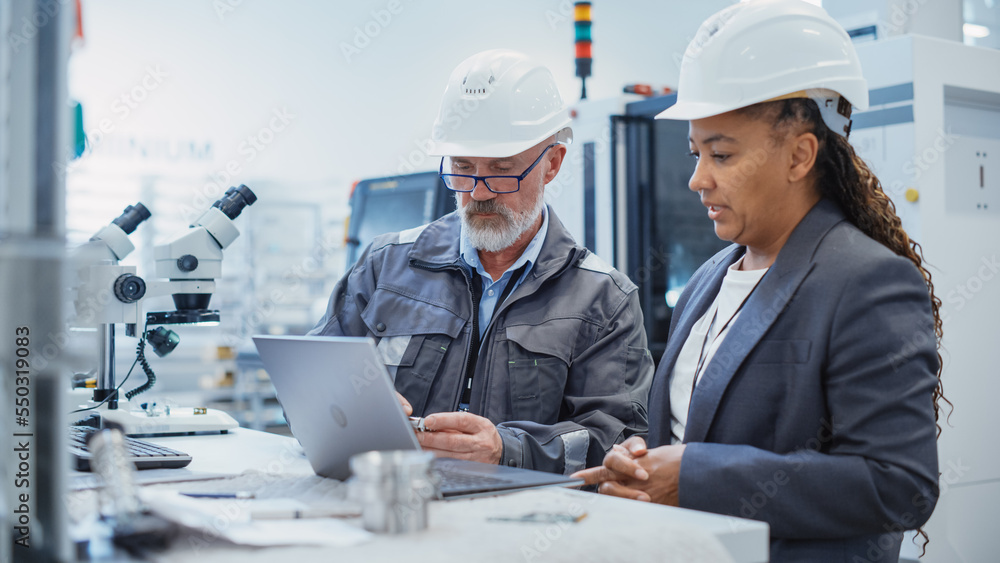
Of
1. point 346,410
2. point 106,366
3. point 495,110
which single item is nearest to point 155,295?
point 106,366

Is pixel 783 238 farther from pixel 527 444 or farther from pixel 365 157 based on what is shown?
pixel 365 157

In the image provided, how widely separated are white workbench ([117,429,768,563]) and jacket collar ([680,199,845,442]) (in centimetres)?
29

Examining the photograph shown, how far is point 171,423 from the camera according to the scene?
1889mm

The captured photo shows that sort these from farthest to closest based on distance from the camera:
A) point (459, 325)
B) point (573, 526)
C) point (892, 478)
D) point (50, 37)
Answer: point (459, 325)
point (892, 478)
point (573, 526)
point (50, 37)

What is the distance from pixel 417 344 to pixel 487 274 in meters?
0.23

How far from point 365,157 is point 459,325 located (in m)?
4.38

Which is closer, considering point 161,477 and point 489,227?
point 161,477

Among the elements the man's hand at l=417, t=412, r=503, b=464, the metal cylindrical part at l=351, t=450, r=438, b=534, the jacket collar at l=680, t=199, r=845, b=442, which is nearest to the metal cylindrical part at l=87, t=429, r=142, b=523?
the metal cylindrical part at l=351, t=450, r=438, b=534

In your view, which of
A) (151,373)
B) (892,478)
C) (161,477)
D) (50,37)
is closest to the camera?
(50,37)

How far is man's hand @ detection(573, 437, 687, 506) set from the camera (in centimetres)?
127

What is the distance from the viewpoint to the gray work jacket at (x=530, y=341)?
71.2 inches

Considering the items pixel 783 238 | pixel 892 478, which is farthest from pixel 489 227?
pixel 892 478

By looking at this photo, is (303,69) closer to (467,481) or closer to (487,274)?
(487,274)

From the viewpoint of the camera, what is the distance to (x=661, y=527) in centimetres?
95
